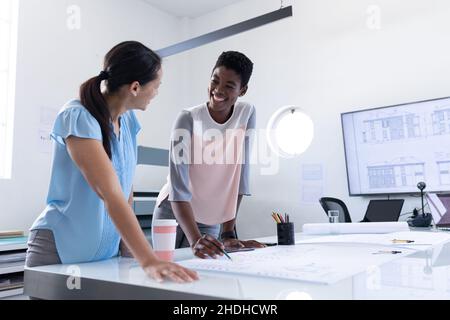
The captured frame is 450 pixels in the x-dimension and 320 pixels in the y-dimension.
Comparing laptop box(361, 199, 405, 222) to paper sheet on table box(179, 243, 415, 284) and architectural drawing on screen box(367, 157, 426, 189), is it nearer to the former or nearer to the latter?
architectural drawing on screen box(367, 157, 426, 189)

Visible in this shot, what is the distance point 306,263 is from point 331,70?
8.28 ft

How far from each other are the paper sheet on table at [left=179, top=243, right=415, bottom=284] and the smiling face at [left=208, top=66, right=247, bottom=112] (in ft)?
1.99

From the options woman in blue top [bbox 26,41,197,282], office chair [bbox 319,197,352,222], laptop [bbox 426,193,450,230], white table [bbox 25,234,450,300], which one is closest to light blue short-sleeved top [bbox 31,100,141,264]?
woman in blue top [bbox 26,41,197,282]

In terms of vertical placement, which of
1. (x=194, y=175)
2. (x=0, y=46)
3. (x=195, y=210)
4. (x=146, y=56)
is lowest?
(x=195, y=210)

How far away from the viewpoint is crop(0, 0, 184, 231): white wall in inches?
105

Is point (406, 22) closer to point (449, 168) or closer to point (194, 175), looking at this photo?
point (449, 168)

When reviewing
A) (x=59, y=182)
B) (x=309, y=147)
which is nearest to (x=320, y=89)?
(x=309, y=147)

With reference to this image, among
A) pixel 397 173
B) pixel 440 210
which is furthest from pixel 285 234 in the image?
pixel 397 173

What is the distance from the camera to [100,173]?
2.57ft

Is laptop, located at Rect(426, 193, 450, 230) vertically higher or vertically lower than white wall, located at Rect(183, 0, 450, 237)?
lower

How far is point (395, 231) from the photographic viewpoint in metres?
1.65

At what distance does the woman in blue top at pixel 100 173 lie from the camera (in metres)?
0.76

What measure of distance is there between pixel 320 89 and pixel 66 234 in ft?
8.43

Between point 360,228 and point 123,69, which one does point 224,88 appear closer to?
point 123,69
